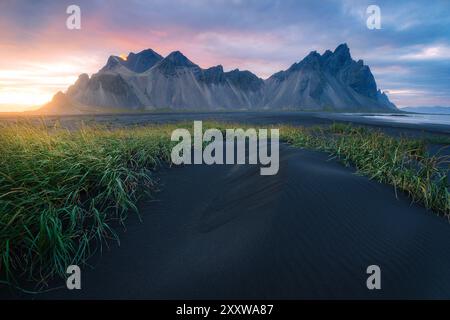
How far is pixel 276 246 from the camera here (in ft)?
10.5

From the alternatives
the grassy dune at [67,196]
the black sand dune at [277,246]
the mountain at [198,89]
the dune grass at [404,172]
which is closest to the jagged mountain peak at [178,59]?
the mountain at [198,89]

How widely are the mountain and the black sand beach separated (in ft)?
437

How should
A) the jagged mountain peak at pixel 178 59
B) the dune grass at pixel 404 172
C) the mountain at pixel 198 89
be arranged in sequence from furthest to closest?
the jagged mountain peak at pixel 178 59 < the mountain at pixel 198 89 < the dune grass at pixel 404 172

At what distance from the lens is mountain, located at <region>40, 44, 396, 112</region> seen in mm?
130250

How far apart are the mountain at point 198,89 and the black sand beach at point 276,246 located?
133 metres

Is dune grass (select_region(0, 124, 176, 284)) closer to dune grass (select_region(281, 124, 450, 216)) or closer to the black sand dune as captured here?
the black sand dune

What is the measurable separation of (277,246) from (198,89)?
172 m

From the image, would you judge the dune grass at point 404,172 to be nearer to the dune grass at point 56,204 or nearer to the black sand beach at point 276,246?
the black sand beach at point 276,246

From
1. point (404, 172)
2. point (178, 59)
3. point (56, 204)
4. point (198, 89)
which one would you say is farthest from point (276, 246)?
point (178, 59)

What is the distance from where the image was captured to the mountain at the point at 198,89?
427 feet

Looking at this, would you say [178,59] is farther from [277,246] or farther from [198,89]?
[277,246]

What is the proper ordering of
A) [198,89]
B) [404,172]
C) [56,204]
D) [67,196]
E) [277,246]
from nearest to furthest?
[277,246] < [56,204] < [67,196] < [404,172] < [198,89]
